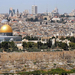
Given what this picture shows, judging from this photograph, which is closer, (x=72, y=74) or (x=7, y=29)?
(x=72, y=74)

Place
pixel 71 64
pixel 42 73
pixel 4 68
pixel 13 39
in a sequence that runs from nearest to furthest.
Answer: pixel 42 73 → pixel 4 68 → pixel 71 64 → pixel 13 39

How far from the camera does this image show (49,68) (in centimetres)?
2861

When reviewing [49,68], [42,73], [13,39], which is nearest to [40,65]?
[49,68]

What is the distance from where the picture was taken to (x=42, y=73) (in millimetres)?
26625

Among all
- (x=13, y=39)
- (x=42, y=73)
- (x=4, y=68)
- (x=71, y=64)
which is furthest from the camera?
(x=13, y=39)

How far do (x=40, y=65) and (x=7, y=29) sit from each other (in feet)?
67.9

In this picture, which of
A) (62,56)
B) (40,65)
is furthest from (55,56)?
(40,65)

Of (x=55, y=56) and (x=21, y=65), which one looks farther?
(x=55, y=56)

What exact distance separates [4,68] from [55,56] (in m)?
5.22

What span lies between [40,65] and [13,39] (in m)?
19.7

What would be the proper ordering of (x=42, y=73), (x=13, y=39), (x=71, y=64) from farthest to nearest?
(x=13, y=39) < (x=71, y=64) < (x=42, y=73)

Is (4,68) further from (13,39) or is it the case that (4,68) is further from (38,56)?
(13,39)

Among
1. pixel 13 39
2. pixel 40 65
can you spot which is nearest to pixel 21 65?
pixel 40 65

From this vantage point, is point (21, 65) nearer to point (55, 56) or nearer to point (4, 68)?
point (4, 68)
